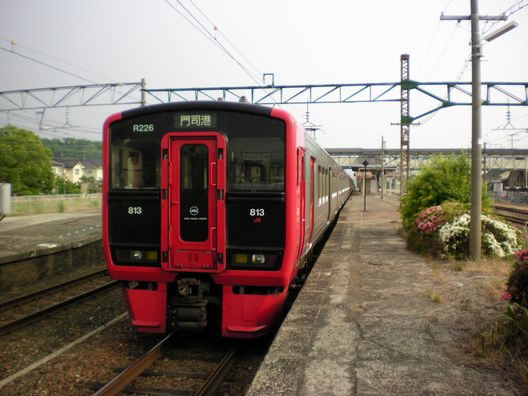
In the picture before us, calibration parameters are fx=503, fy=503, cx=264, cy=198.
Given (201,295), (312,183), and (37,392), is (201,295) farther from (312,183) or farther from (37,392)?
(312,183)

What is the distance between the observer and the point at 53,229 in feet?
63.3

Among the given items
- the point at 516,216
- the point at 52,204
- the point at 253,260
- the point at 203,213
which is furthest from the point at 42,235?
the point at 516,216

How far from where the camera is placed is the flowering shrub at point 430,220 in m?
11.3

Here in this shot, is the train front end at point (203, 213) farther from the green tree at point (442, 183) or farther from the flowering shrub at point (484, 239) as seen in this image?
the green tree at point (442, 183)

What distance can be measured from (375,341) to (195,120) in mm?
3283

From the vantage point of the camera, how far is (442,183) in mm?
13609

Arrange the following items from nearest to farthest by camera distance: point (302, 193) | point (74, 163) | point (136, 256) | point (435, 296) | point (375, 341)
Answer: point (375, 341) < point (136, 256) < point (302, 193) < point (435, 296) < point (74, 163)

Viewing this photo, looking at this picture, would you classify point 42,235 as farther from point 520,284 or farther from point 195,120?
point 520,284

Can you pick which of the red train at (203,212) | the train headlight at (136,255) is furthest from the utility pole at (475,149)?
the train headlight at (136,255)

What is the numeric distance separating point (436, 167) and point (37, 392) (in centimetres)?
1148

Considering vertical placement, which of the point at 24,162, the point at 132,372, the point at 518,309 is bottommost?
the point at 132,372

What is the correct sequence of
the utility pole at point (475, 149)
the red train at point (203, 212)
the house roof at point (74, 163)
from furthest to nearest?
the house roof at point (74, 163), the utility pole at point (475, 149), the red train at point (203, 212)

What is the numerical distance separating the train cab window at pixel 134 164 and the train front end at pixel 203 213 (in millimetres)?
13

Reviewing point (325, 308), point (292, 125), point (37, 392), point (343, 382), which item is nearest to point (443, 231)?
point (325, 308)
